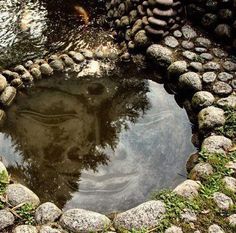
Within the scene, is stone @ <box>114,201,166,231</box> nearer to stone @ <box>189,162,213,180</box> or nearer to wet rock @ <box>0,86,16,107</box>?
stone @ <box>189,162,213,180</box>

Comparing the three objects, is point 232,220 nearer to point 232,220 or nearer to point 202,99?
point 232,220

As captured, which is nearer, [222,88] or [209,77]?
[222,88]

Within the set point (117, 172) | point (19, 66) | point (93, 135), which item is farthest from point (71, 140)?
point (19, 66)

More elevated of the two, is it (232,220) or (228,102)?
(228,102)

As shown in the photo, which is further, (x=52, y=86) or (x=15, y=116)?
(x=52, y=86)

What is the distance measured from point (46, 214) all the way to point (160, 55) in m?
2.94

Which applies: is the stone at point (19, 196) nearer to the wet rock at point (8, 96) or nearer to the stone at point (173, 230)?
the stone at point (173, 230)

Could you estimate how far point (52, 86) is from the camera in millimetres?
6363

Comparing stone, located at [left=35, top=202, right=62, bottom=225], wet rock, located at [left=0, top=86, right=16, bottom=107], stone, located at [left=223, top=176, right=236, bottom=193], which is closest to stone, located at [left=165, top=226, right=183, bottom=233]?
stone, located at [left=223, top=176, right=236, bottom=193]

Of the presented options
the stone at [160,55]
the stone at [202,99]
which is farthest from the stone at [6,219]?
the stone at [160,55]

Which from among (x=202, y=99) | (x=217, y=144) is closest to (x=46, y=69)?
(x=202, y=99)

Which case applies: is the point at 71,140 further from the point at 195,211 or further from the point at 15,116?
the point at 195,211

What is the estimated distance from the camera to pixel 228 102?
5637 mm

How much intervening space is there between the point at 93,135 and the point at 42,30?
2.40 m
